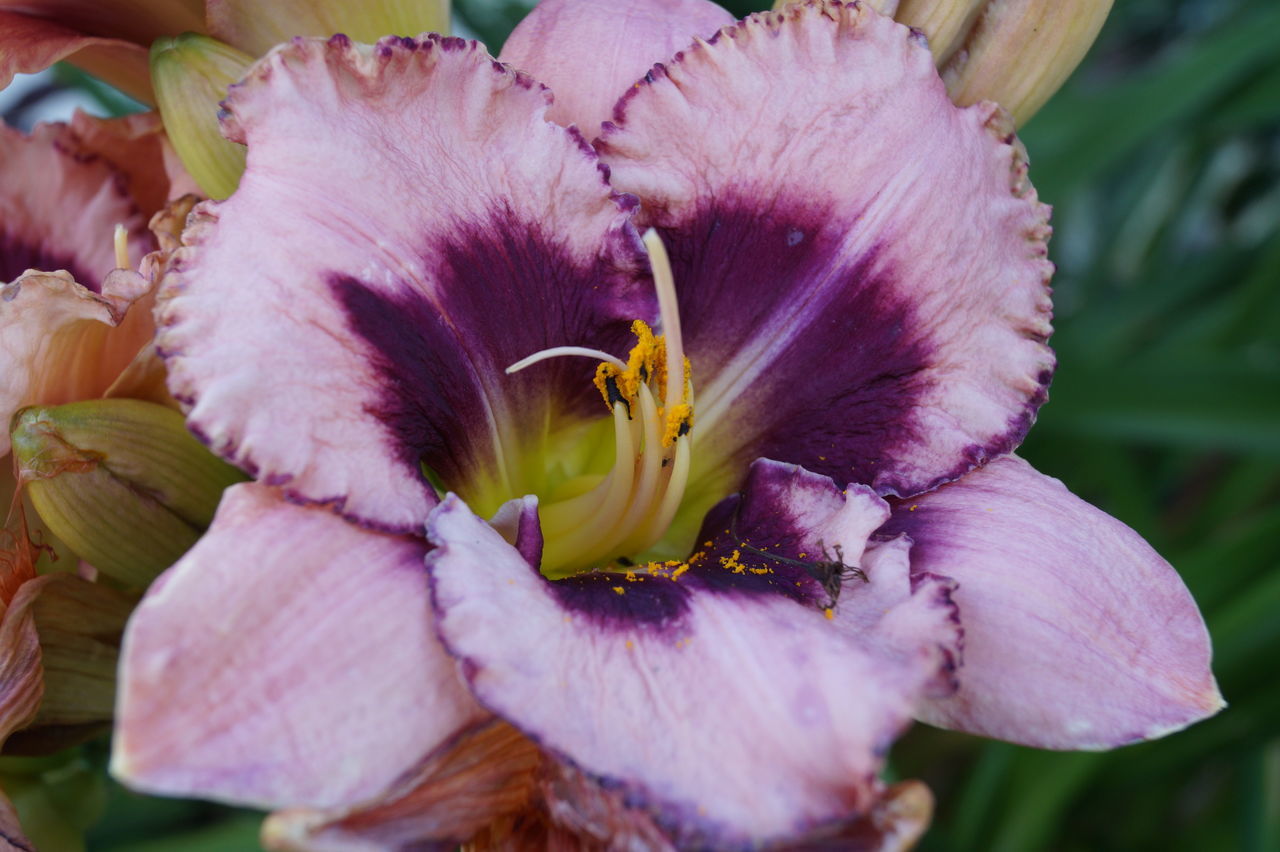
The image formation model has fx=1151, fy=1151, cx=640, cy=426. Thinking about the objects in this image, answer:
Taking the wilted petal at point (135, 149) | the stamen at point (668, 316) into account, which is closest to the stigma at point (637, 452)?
the stamen at point (668, 316)

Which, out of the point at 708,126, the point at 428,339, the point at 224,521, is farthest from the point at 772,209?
the point at 224,521

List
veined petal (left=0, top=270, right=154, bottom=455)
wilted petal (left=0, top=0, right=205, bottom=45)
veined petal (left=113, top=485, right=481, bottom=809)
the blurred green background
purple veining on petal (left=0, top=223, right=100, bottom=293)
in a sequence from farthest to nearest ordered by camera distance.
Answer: the blurred green background
purple veining on petal (left=0, top=223, right=100, bottom=293)
wilted petal (left=0, top=0, right=205, bottom=45)
veined petal (left=0, top=270, right=154, bottom=455)
veined petal (left=113, top=485, right=481, bottom=809)

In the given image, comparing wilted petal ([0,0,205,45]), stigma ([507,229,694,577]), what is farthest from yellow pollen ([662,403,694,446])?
wilted petal ([0,0,205,45])

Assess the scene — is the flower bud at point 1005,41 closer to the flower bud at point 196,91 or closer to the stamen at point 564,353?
the stamen at point 564,353

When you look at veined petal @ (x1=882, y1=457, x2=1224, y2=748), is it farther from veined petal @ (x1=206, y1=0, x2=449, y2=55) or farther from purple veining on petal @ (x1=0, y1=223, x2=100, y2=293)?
purple veining on petal @ (x1=0, y1=223, x2=100, y2=293)

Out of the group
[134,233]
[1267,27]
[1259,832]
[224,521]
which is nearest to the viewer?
[224,521]

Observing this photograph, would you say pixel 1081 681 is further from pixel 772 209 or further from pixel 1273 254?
pixel 1273 254
